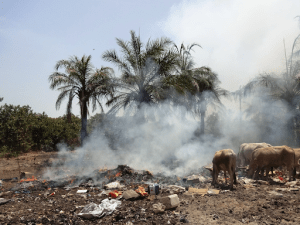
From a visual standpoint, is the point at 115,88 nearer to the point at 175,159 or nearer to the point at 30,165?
the point at 175,159

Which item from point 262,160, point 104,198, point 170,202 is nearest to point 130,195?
point 104,198

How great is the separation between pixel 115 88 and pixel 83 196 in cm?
945

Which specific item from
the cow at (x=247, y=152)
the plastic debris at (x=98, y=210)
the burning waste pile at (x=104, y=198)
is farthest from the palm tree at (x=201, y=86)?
the plastic debris at (x=98, y=210)

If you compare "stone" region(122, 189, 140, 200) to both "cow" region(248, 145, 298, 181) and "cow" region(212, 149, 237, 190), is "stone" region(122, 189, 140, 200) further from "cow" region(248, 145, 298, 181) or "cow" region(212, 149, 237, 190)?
"cow" region(248, 145, 298, 181)

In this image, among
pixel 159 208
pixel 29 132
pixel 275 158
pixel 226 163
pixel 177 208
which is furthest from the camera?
pixel 29 132

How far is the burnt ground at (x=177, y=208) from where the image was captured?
5.66 metres

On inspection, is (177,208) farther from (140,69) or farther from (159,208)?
(140,69)

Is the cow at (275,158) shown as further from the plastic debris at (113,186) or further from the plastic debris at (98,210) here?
the plastic debris at (98,210)

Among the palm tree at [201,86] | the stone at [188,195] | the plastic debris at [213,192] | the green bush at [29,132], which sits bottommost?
the stone at [188,195]

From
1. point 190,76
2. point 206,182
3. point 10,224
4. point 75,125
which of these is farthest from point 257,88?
point 10,224

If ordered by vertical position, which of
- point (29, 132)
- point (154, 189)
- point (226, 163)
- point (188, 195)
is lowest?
point (188, 195)

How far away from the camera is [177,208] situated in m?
6.44

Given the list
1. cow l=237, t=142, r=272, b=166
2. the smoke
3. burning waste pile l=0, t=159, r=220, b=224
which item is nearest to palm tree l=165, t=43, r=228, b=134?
the smoke

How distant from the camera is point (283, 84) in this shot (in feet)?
72.3
